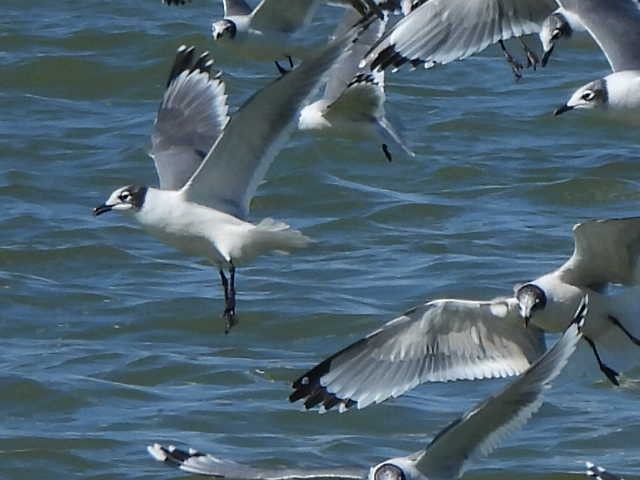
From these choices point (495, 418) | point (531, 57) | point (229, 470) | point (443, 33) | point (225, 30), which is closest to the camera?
point (495, 418)

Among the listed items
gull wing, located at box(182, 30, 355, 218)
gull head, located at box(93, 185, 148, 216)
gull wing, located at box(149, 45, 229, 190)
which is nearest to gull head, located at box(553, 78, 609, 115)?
gull wing, located at box(182, 30, 355, 218)

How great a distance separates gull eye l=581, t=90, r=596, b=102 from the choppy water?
1.17 metres

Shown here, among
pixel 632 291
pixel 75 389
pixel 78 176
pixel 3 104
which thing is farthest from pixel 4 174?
pixel 632 291

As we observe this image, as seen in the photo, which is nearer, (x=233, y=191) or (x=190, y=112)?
A: (x=233, y=191)

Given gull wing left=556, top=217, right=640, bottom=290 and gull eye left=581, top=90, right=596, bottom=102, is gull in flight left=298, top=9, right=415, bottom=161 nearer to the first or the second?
gull eye left=581, top=90, right=596, bottom=102

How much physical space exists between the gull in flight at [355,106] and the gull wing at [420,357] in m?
3.08

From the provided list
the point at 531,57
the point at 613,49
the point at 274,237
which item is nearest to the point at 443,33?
the point at 613,49

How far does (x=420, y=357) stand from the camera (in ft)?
25.8

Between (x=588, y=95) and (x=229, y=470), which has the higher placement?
(x=588, y=95)

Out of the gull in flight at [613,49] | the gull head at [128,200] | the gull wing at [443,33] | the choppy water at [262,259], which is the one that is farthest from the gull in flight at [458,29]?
the choppy water at [262,259]

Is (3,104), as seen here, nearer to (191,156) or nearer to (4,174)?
(4,174)

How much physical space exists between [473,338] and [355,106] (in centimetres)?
330

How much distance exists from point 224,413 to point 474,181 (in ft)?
13.4

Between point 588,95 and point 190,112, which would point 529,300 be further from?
point 190,112
